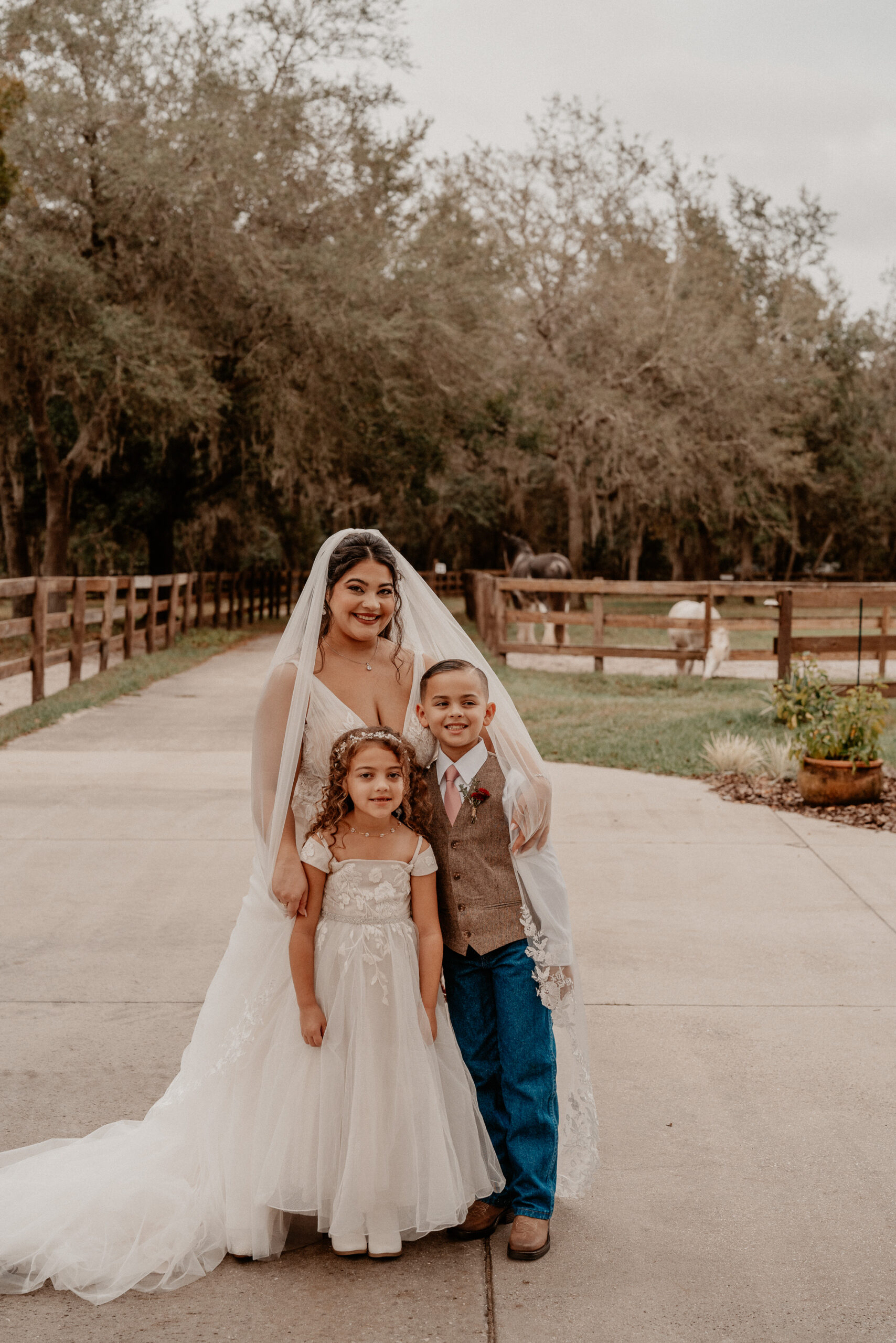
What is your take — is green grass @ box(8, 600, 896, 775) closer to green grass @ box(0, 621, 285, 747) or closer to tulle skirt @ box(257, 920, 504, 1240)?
green grass @ box(0, 621, 285, 747)

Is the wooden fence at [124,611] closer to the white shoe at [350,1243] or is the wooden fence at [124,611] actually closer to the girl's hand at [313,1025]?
the girl's hand at [313,1025]

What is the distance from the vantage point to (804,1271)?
2.62 meters

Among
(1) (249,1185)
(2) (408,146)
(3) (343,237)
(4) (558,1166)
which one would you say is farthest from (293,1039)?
(2) (408,146)

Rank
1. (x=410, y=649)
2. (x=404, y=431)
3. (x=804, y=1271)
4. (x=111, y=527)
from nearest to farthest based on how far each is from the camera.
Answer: (x=804, y=1271) < (x=410, y=649) < (x=404, y=431) < (x=111, y=527)

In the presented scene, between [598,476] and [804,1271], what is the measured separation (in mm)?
28056

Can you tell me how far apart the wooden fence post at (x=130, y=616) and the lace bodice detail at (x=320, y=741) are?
13.9 metres

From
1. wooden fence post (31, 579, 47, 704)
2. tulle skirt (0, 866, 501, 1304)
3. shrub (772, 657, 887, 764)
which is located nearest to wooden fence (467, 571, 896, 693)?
shrub (772, 657, 887, 764)

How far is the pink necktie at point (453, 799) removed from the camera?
9.18 ft

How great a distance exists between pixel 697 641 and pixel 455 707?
1368 cm

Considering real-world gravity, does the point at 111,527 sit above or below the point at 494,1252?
above

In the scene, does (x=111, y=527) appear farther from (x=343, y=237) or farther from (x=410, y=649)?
(x=410, y=649)

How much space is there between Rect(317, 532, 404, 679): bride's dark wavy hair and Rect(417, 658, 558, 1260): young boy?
26 centimetres

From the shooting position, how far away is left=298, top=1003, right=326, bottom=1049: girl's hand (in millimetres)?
2641

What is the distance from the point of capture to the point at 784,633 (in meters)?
11.7
